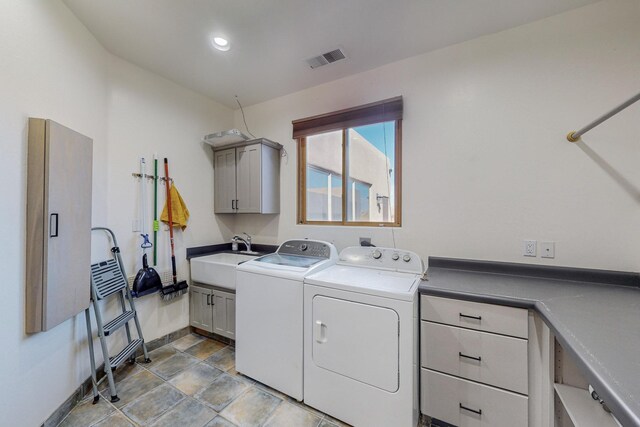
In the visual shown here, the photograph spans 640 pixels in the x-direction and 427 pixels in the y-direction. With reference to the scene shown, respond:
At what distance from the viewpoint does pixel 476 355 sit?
149 centimetres

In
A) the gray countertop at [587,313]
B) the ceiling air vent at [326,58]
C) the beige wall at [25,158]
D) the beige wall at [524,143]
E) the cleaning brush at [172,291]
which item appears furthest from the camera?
the cleaning brush at [172,291]

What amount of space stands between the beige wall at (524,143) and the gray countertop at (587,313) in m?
0.24

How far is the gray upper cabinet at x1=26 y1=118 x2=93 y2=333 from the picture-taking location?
56.4 inches

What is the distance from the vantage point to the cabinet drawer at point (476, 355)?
1400 millimetres

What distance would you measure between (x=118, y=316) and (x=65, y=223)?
1047mm

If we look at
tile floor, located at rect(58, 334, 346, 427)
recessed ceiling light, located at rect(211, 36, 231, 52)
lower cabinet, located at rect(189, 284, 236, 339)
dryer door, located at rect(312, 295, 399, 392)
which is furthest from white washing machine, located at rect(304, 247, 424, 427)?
recessed ceiling light, located at rect(211, 36, 231, 52)

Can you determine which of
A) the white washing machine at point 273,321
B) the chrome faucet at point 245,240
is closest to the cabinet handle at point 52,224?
the white washing machine at point 273,321

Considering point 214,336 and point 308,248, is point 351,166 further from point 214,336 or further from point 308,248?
point 214,336

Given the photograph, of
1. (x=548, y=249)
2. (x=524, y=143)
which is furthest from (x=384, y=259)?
(x=524, y=143)

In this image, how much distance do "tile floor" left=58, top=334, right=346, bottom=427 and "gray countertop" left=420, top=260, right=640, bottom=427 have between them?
1.29 m

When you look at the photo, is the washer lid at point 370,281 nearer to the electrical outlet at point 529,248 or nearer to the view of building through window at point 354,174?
the view of building through window at point 354,174

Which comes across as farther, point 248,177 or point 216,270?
point 248,177

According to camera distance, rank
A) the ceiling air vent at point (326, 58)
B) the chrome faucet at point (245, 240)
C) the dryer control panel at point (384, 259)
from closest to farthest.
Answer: the dryer control panel at point (384, 259), the ceiling air vent at point (326, 58), the chrome faucet at point (245, 240)

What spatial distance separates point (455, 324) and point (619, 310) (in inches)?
28.8
